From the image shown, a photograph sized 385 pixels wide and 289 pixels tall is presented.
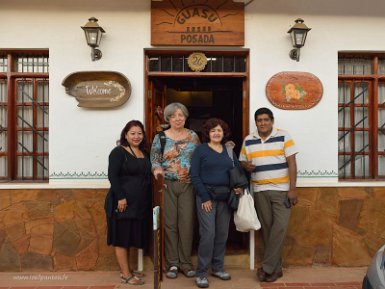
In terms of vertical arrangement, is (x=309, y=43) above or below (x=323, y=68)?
above

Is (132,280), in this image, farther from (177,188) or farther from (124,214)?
(177,188)

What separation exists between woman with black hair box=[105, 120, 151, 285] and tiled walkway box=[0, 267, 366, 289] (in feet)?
1.53

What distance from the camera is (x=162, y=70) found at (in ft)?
17.1

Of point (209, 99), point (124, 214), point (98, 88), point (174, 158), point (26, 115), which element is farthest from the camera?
point (209, 99)

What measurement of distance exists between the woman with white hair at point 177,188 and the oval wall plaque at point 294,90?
114 cm

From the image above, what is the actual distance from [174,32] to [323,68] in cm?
189

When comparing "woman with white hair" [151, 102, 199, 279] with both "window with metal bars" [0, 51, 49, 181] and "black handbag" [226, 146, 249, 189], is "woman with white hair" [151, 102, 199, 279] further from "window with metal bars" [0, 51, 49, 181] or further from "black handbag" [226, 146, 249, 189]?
"window with metal bars" [0, 51, 49, 181]

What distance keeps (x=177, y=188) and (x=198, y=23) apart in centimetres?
203

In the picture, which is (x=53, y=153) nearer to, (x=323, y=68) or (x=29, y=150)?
(x=29, y=150)

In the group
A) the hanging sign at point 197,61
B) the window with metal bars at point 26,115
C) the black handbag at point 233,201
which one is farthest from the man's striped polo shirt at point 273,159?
the window with metal bars at point 26,115

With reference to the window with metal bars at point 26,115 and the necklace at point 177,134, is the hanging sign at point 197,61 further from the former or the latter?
the window with metal bars at point 26,115

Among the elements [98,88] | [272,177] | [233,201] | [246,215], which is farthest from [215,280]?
[98,88]

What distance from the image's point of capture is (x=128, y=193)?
4371 millimetres

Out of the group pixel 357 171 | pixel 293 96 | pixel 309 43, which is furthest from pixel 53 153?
pixel 357 171
